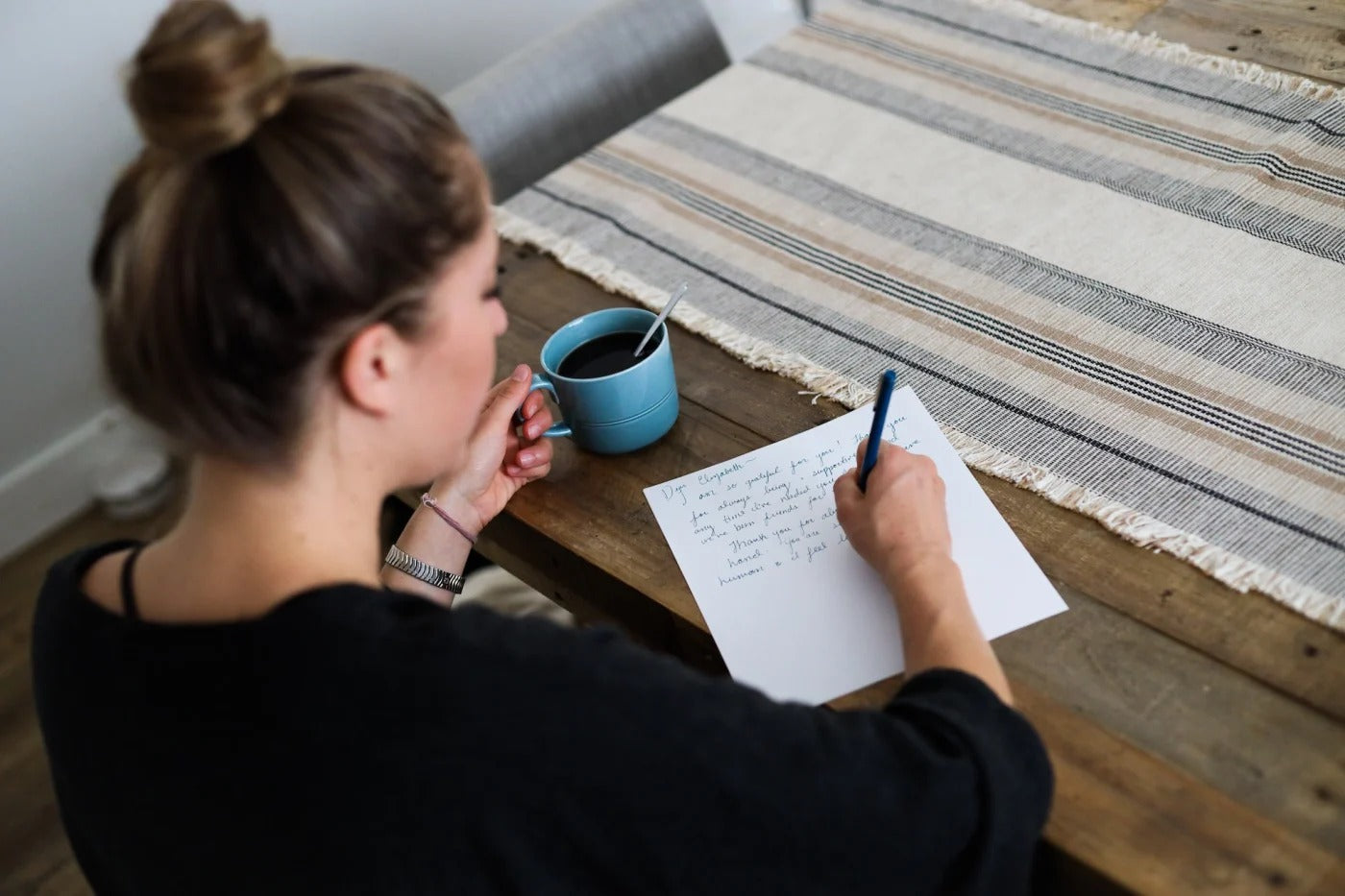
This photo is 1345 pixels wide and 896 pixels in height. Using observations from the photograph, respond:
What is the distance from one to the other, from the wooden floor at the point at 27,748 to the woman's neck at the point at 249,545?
3.63ft

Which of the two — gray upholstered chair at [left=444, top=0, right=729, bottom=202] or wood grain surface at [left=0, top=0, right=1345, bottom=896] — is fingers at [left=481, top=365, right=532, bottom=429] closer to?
wood grain surface at [left=0, top=0, right=1345, bottom=896]

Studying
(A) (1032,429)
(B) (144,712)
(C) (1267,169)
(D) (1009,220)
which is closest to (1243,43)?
(C) (1267,169)

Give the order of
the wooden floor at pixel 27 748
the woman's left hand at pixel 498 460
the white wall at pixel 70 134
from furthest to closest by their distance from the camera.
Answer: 1. the white wall at pixel 70 134
2. the wooden floor at pixel 27 748
3. the woman's left hand at pixel 498 460

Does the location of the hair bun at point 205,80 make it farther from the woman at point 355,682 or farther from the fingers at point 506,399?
the fingers at point 506,399

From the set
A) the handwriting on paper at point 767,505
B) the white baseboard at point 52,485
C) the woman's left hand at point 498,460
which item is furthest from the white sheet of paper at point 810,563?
the white baseboard at point 52,485

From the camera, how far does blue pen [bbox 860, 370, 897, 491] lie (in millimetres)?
810

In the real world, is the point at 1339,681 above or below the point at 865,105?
below

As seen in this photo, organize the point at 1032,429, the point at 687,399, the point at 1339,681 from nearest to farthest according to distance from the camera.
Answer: the point at 1339,681
the point at 1032,429
the point at 687,399

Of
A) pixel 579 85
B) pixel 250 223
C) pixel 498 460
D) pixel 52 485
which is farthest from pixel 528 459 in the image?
pixel 52 485

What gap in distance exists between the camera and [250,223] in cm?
62

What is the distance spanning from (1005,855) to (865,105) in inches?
33.3

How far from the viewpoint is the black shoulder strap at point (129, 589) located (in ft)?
2.41

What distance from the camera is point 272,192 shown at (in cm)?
62

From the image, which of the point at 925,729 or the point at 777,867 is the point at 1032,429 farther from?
the point at 777,867
